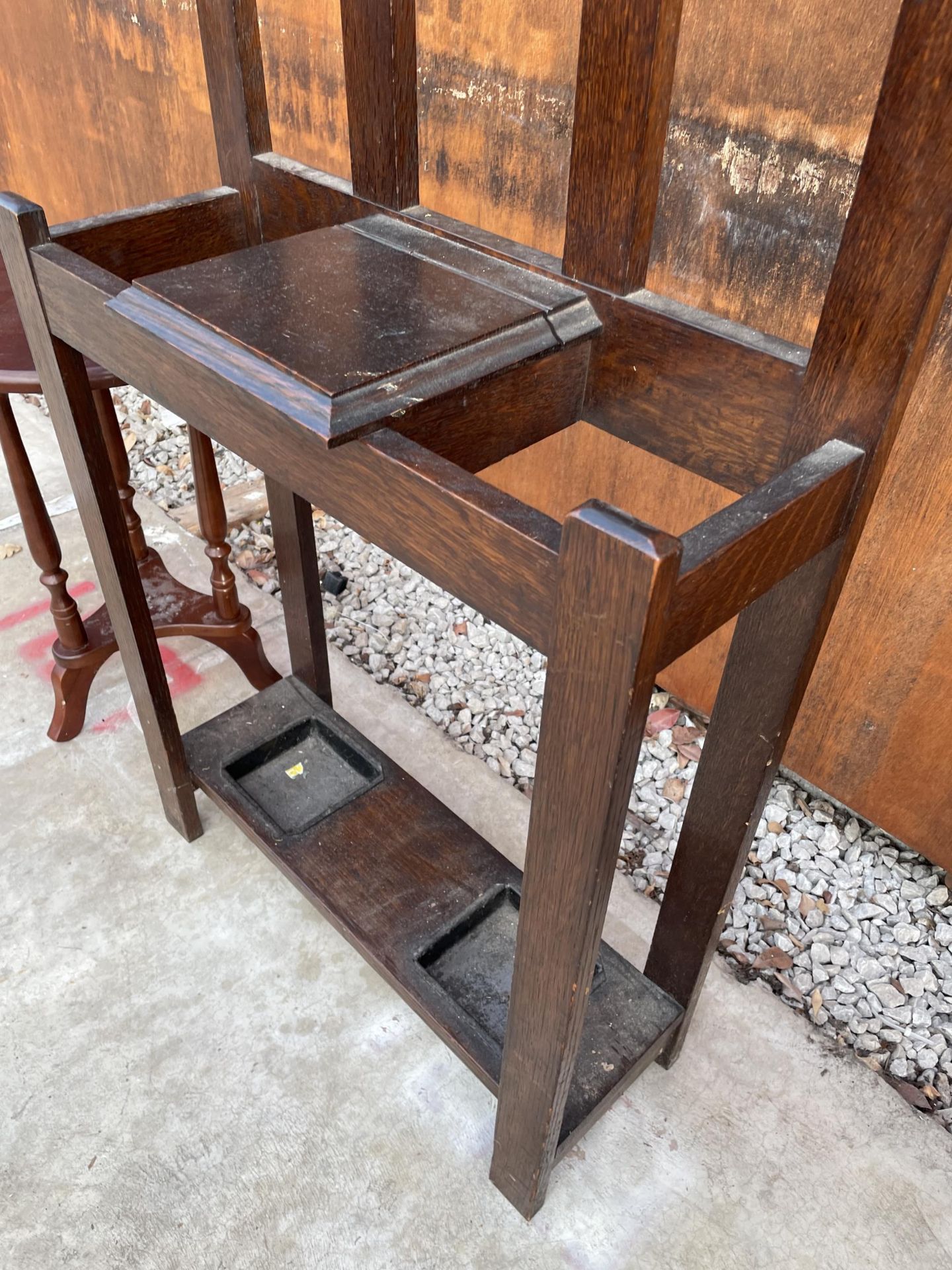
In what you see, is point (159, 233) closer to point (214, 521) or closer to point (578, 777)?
point (214, 521)

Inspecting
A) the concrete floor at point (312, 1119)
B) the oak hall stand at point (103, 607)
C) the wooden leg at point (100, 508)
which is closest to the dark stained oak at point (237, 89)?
the wooden leg at point (100, 508)

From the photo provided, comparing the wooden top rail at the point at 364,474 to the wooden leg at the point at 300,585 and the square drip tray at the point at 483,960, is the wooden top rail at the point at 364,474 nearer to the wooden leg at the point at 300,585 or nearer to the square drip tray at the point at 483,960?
the wooden leg at the point at 300,585

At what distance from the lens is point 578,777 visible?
824 millimetres

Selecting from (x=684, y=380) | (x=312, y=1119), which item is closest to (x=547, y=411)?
(x=684, y=380)

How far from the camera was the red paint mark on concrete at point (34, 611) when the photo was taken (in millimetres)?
2355

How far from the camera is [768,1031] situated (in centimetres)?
158

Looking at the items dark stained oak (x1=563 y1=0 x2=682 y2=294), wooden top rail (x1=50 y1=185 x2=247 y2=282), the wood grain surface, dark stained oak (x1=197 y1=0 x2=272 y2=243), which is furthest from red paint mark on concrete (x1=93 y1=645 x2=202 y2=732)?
dark stained oak (x1=563 y1=0 x2=682 y2=294)

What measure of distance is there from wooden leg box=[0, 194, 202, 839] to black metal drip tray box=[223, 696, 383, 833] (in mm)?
125

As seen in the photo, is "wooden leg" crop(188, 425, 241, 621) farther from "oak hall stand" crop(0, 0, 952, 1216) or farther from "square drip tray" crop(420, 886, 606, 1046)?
"square drip tray" crop(420, 886, 606, 1046)

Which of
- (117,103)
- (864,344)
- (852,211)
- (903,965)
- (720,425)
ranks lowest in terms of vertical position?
(903,965)

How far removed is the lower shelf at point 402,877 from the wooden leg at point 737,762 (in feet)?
0.39

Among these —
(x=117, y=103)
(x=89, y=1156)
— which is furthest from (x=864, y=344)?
(x=117, y=103)

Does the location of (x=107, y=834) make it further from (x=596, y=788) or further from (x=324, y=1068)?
(x=596, y=788)

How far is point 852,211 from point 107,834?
170 centimetres
